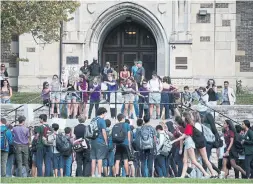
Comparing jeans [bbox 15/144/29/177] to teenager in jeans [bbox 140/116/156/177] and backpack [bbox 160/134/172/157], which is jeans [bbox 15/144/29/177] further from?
backpack [bbox 160/134/172/157]

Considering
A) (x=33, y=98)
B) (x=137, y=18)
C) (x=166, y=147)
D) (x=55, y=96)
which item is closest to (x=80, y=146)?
(x=166, y=147)

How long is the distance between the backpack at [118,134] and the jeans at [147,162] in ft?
2.64

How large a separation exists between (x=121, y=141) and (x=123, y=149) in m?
0.29

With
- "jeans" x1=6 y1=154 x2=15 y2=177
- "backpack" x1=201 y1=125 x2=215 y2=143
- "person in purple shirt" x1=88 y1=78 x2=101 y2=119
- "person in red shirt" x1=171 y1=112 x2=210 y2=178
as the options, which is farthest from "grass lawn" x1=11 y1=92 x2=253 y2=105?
"person in red shirt" x1=171 y1=112 x2=210 y2=178

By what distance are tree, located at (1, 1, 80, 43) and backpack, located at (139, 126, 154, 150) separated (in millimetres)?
7592

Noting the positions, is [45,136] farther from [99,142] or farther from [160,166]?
[160,166]

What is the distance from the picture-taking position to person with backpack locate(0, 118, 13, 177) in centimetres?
2370

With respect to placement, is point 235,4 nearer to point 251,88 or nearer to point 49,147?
point 251,88

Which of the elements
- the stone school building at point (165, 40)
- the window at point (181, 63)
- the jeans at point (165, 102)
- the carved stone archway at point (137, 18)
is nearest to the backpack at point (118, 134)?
the jeans at point (165, 102)

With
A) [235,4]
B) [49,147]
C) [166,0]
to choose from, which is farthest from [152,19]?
[49,147]

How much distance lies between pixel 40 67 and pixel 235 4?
809 centimetres

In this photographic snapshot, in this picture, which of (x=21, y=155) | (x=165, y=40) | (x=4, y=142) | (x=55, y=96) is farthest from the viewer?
(x=165, y=40)

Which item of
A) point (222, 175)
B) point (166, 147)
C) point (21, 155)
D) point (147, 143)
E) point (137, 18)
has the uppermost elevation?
point (137, 18)

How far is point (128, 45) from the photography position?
3981cm
